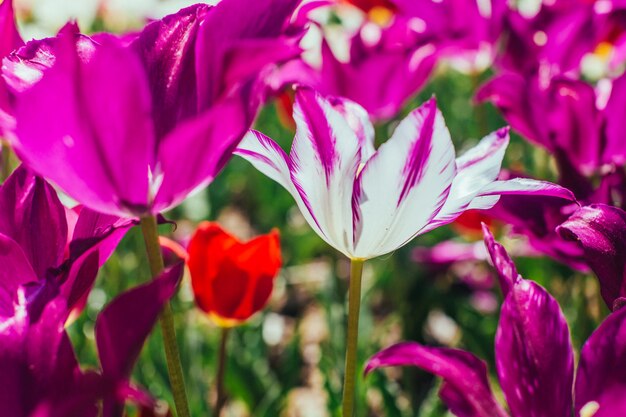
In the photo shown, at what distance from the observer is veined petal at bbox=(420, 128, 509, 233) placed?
588 millimetres

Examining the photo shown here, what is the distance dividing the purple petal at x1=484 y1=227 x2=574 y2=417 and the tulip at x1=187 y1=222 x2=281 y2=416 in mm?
435

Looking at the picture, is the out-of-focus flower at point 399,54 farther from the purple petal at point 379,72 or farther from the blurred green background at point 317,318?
the blurred green background at point 317,318

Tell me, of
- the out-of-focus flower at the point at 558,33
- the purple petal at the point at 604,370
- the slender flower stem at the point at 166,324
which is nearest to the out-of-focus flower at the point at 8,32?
the slender flower stem at the point at 166,324

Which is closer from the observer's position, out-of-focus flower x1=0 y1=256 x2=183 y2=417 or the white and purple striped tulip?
out-of-focus flower x1=0 y1=256 x2=183 y2=417

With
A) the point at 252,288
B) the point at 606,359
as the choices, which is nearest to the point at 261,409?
the point at 252,288

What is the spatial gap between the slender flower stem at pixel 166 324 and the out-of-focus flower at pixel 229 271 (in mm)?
393

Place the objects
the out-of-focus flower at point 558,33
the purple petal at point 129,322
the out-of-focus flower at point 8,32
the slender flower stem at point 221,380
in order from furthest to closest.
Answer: the out-of-focus flower at point 558,33 → the slender flower stem at point 221,380 → the out-of-focus flower at point 8,32 → the purple petal at point 129,322

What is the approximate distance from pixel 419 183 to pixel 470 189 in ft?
0.14

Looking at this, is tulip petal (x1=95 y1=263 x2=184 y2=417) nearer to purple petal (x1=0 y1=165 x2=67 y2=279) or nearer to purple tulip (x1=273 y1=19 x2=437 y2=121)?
purple petal (x1=0 y1=165 x2=67 y2=279)

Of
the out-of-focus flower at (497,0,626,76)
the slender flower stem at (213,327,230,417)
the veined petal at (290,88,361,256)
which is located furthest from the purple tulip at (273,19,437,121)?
the veined petal at (290,88,361,256)

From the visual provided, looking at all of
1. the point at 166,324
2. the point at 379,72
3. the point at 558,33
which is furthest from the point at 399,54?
the point at 166,324

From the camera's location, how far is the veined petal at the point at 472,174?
0.59 meters

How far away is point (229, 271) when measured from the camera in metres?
0.95

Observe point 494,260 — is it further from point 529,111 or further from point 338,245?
point 529,111
